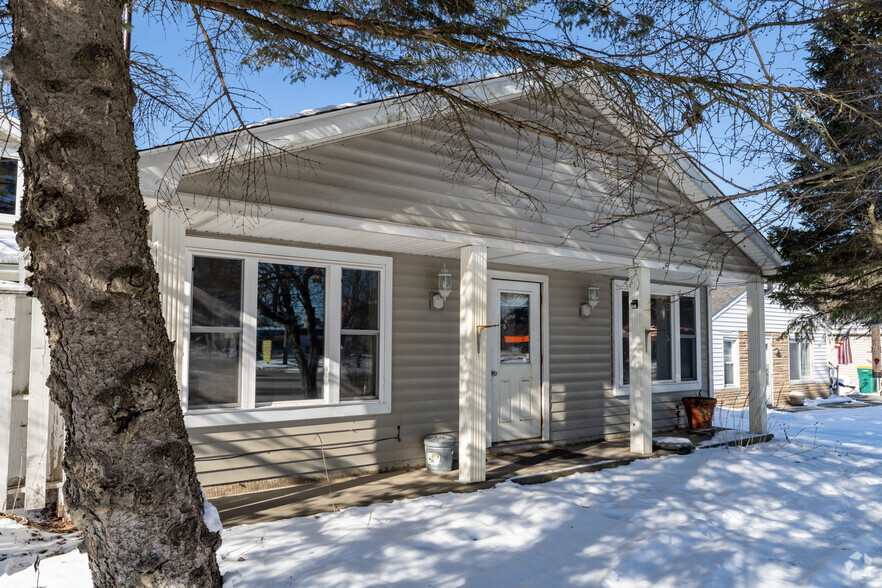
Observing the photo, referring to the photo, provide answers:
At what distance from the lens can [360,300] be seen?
A: 22.9ft

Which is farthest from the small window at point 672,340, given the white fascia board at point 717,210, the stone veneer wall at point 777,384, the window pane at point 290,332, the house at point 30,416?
the house at point 30,416

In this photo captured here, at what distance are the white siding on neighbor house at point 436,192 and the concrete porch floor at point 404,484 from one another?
245 cm

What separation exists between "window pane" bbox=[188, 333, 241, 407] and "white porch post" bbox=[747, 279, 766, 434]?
7.24 meters

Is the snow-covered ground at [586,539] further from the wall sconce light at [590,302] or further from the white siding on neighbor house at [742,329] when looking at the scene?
the white siding on neighbor house at [742,329]

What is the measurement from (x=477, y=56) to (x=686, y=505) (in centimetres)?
469

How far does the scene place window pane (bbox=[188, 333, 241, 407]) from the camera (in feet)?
19.2

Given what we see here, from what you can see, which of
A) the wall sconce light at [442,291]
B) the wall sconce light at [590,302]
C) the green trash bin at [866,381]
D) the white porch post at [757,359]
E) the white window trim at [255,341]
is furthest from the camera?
the green trash bin at [866,381]

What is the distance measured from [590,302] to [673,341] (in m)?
2.29

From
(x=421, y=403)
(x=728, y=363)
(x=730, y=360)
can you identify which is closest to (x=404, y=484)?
(x=421, y=403)

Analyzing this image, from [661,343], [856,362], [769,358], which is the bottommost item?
[856,362]

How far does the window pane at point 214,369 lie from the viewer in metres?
5.87

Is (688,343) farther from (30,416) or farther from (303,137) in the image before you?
(30,416)

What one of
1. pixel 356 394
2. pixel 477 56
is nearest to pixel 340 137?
pixel 477 56

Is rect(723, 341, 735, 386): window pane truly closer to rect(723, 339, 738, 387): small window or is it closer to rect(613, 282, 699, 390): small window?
rect(723, 339, 738, 387): small window
